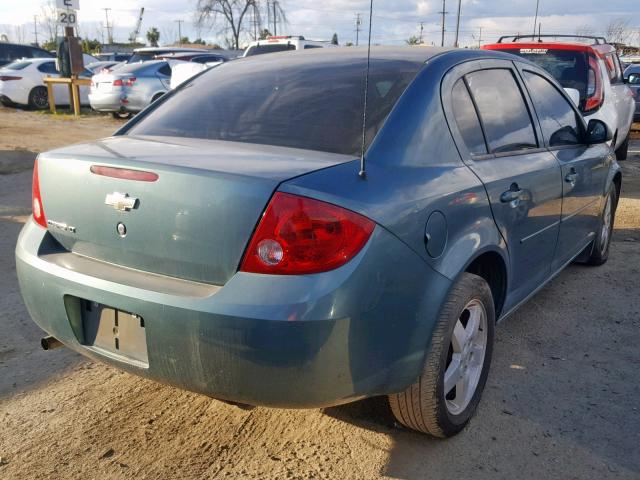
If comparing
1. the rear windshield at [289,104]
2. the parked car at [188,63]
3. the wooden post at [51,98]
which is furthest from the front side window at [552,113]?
the wooden post at [51,98]

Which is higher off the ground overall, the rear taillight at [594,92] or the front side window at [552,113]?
the front side window at [552,113]

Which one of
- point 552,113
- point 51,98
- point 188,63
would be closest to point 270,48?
point 188,63

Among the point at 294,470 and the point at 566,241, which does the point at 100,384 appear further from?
the point at 566,241

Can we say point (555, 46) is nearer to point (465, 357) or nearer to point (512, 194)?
point (512, 194)

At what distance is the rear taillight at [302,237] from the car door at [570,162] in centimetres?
206

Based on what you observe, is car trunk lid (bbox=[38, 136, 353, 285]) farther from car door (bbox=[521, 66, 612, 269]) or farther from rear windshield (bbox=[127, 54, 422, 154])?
car door (bbox=[521, 66, 612, 269])

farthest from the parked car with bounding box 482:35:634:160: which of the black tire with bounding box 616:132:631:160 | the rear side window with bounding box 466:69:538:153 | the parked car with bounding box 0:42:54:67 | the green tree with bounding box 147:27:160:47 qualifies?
the green tree with bounding box 147:27:160:47

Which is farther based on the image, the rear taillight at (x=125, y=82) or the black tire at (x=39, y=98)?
the black tire at (x=39, y=98)

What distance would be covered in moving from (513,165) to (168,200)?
1751mm

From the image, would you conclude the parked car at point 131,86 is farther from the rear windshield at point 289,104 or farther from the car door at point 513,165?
the car door at point 513,165

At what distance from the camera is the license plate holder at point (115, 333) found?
2362 millimetres

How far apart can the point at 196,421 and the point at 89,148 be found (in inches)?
50.3

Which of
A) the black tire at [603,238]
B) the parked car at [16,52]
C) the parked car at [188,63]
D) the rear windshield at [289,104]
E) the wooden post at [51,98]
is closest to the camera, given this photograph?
the rear windshield at [289,104]

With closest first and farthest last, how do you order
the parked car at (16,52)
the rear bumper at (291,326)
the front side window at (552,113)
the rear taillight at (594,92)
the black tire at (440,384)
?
the rear bumper at (291,326)
the black tire at (440,384)
the front side window at (552,113)
the rear taillight at (594,92)
the parked car at (16,52)
